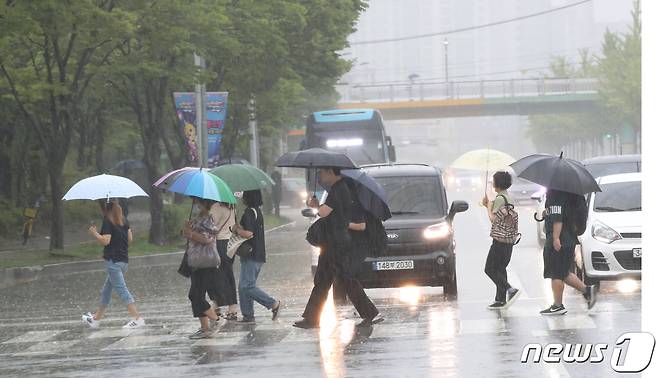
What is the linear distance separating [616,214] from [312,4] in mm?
28107

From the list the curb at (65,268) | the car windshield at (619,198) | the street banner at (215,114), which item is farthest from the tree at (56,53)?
the car windshield at (619,198)

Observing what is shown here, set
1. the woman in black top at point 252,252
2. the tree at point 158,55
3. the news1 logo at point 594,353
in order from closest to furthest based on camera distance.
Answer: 1. the news1 logo at point 594,353
2. the woman in black top at point 252,252
3. the tree at point 158,55

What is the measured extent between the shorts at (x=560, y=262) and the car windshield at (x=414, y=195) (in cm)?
337

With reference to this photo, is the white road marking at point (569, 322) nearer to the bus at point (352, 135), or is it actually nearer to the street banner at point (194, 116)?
the street banner at point (194, 116)

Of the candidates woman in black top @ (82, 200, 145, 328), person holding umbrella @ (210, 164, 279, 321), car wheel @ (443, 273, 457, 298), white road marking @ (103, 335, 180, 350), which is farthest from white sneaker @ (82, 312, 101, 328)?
car wheel @ (443, 273, 457, 298)

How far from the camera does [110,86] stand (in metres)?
40.1

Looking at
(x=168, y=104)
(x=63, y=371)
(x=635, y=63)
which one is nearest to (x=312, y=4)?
(x=168, y=104)

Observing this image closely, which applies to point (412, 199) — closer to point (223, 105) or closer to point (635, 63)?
point (223, 105)

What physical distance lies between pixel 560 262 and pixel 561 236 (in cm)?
29

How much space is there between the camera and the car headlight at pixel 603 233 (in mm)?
17484

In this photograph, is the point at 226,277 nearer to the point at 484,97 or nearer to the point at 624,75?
the point at 624,75

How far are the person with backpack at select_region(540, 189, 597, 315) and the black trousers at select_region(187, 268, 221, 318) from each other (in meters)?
3.60

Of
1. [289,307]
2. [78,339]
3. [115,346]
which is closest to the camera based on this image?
[115,346]

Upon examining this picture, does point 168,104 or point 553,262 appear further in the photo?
point 168,104
